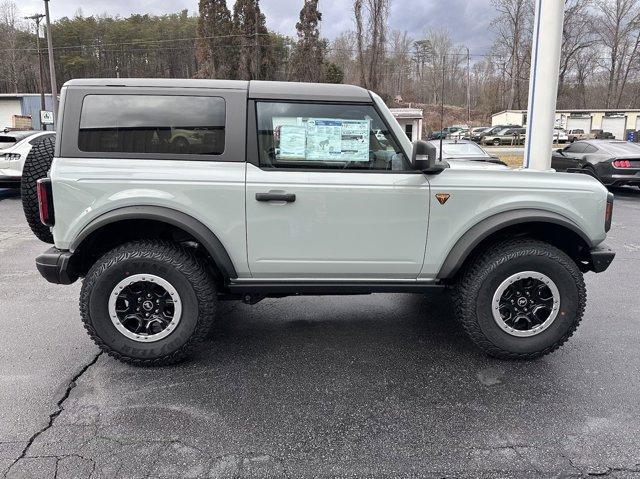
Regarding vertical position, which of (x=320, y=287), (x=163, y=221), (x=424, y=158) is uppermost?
(x=424, y=158)

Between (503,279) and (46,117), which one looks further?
(46,117)

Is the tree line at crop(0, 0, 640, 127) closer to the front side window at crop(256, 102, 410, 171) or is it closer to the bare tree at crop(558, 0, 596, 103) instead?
the bare tree at crop(558, 0, 596, 103)

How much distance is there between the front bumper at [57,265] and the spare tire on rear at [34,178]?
513 mm

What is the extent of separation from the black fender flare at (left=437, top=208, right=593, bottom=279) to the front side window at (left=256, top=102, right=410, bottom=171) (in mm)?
678

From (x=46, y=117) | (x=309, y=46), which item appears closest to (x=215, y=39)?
(x=309, y=46)

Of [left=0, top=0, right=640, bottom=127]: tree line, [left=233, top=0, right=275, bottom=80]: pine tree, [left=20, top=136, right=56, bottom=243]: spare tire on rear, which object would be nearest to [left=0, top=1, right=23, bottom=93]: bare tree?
[left=0, top=0, right=640, bottom=127]: tree line

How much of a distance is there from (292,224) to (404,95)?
7192 cm

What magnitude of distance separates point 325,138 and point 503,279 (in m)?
1.64

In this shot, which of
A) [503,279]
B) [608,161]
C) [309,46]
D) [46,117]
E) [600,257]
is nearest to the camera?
[503,279]

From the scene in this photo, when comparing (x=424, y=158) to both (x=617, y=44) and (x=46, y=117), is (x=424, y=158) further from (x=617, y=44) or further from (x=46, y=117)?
(x=617, y=44)

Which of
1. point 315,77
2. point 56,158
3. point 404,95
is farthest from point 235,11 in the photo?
point 56,158

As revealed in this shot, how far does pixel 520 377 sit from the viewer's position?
344cm

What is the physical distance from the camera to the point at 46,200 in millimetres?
3367

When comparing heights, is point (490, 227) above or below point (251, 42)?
below
